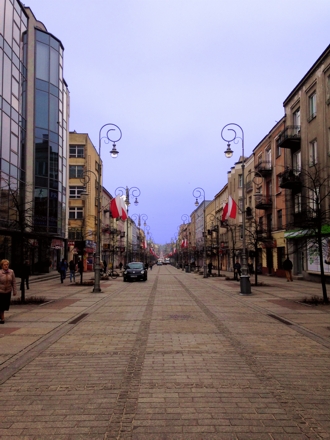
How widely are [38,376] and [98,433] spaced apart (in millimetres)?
2444

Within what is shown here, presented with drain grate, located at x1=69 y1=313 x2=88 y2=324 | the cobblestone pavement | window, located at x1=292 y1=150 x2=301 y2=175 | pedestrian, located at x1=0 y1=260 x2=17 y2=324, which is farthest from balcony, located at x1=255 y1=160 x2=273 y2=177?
pedestrian, located at x1=0 y1=260 x2=17 y2=324

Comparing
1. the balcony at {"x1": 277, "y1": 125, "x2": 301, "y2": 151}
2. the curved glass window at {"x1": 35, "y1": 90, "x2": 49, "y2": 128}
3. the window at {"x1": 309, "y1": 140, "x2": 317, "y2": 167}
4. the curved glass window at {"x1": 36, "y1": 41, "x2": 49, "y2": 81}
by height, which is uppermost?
the curved glass window at {"x1": 36, "y1": 41, "x2": 49, "y2": 81}

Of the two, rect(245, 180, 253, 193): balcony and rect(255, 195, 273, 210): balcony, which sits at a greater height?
rect(245, 180, 253, 193): balcony

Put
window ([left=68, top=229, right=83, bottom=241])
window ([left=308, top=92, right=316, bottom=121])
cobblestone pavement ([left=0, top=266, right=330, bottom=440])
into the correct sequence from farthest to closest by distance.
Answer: window ([left=68, top=229, right=83, bottom=241]), window ([left=308, top=92, right=316, bottom=121]), cobblestone pavement ([left=0, top=266, right=330, bottom=440])

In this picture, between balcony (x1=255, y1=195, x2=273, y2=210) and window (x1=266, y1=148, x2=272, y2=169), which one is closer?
balcony (x1=255, y1=195, x2=273, y2=210)

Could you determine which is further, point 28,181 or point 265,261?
point 265,261

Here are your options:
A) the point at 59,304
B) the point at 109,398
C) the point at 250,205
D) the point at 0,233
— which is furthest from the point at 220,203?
the point at 109,398

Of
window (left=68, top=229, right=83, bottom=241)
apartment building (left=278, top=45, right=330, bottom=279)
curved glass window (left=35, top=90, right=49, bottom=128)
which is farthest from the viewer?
window (left=68, top=229, right=83, bottom=241)

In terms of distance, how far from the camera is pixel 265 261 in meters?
43.9

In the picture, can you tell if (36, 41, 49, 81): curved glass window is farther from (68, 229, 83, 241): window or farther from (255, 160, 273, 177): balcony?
(255, 160, 273, 177): balcony

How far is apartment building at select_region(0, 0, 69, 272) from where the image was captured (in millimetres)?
29016

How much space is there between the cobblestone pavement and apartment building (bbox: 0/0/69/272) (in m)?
18.6

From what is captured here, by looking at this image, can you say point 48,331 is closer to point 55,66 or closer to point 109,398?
point 109,398

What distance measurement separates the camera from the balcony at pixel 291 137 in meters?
32.8
